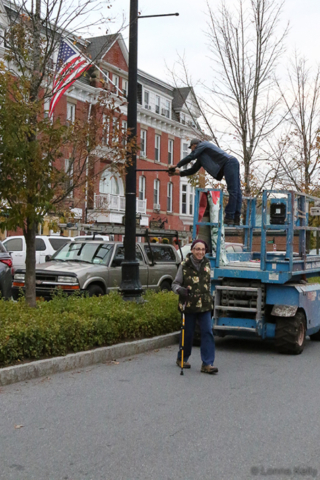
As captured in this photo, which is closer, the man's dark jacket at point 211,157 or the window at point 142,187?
the man's dark jacket at point 211,157

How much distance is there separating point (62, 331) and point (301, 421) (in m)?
3.46

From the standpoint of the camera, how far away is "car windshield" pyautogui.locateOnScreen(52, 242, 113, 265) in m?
14.2

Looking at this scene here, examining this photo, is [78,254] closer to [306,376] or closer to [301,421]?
[306,376]

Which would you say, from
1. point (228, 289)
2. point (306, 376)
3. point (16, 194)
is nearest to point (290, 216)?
point (228, 289)

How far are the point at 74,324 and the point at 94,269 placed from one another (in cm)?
525

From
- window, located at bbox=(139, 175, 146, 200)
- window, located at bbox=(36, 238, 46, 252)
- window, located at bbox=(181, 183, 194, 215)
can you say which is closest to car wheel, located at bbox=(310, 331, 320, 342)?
window, located at bbox=(36, 238, 46, 252)

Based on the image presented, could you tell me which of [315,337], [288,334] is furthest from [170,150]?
[288,334]

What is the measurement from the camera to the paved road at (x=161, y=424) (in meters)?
4.46

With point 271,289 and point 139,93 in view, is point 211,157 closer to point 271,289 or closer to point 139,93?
point 271,289

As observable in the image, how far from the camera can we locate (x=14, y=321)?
7996 millimetres

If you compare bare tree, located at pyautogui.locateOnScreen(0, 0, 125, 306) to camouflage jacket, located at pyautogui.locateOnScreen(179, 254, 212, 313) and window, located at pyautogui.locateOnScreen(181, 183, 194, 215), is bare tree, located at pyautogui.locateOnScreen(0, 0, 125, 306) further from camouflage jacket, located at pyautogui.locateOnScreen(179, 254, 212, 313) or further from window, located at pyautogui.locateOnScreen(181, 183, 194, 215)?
window, located at pyautogui.locateOnScreen(181, 183, 194, 215)

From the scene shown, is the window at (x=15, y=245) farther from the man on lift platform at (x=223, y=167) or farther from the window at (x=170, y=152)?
the window at (x=170, y=152)

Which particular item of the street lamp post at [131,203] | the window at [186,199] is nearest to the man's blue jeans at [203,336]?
the street lamp post at [131,203]

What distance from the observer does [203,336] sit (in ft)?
26.5
